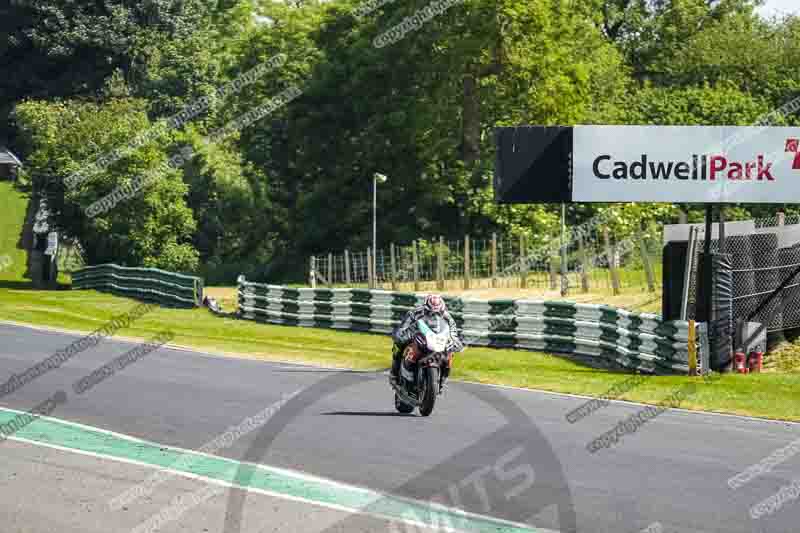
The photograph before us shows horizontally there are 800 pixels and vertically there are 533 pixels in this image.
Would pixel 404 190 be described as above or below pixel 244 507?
above

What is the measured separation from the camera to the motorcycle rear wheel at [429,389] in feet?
→ 52.6

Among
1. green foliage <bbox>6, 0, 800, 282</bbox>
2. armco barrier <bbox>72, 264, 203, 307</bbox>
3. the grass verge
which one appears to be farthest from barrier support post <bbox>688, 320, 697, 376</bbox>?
armco barrier <bbox>72, 264, 203, 307</bbox>

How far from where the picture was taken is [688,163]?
26.4 meters

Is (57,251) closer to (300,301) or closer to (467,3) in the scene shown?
(467,3)

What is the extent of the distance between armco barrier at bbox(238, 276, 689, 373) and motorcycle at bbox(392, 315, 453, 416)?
26.6 feet

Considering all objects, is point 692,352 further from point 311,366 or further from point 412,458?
point 412,458

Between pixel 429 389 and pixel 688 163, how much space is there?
1188cm

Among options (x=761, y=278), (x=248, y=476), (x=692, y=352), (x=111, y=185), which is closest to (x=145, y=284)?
(x=111, y=185)

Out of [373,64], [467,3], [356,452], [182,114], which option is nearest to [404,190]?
[373,64]

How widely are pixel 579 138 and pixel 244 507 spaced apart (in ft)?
55.4

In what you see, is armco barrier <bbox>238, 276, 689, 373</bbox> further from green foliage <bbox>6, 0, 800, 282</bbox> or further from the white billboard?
green foliage <bbox>6, 0, 800, 282</bbox>

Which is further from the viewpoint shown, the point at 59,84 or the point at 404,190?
the point at 59,84

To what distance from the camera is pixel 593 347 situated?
27.4 m

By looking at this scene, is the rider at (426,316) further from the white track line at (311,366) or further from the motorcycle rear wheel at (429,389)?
the white track line at (311,366)
